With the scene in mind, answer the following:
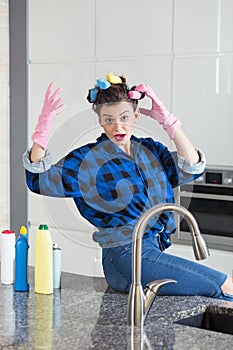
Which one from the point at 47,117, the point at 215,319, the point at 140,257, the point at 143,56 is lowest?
the point at 215,319

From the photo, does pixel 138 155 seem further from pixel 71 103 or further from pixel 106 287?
pixel 71 103

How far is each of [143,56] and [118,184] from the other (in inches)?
66.0

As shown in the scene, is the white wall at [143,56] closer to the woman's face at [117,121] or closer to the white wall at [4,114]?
the white wall at [4,114]

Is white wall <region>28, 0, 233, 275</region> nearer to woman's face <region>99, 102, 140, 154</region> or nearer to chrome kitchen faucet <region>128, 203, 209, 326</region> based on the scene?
woman's face <region>99, 102, 140, 154</region>

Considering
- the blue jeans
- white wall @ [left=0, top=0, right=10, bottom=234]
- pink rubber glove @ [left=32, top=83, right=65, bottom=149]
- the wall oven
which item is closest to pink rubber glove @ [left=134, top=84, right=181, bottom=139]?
pink rubber glove @ [left=32, top=83, right=65, bottom=149]

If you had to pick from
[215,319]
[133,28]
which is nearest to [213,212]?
[133,28]

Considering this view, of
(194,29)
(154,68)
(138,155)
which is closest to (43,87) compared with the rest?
(154,68)

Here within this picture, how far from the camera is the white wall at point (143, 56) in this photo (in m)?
3.53

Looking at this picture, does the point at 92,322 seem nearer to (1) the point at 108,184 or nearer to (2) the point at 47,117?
(1) the point at 108,184

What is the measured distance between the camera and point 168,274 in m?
2.24

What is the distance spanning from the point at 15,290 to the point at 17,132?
2.19m

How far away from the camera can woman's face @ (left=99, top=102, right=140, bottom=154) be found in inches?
89.4

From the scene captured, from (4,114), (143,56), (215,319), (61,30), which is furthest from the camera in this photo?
(4,114)

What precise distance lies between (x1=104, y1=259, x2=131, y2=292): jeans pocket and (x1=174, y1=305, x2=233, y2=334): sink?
10.3 inches
